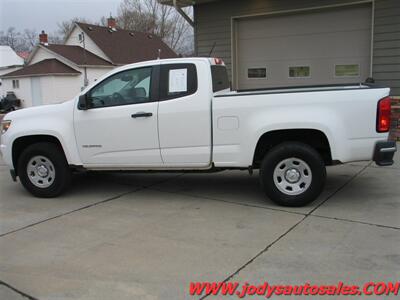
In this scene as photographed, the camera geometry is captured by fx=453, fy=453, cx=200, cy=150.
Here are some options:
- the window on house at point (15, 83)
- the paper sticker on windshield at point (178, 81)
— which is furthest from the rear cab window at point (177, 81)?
the window on house at point (15, 83)

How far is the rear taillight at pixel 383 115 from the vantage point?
17.5 ft

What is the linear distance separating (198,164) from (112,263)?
2113mm

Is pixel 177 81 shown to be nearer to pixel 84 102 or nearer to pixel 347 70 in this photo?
pixel 84 102

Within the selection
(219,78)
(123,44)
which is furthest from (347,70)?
(123,44)

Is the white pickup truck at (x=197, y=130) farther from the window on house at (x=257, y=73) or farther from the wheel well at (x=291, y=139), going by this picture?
the window on house at (x=257, y=73)

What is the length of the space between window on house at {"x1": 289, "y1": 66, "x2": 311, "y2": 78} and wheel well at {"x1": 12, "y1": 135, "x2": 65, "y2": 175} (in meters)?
6.77

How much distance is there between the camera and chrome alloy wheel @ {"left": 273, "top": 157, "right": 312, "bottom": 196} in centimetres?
562

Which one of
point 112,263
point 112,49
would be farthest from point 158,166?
point 112,49

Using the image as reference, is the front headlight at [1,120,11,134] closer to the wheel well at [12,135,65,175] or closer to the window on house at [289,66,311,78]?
the wheel well at [12,135,65,175]

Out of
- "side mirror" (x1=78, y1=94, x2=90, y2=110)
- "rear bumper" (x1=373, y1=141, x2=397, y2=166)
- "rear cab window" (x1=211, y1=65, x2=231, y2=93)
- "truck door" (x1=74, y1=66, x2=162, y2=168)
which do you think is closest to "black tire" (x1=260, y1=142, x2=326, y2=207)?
"rear bumper" (x1=373, y1=141, x2=397, y2=166)

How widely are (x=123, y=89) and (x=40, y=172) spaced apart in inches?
69.0

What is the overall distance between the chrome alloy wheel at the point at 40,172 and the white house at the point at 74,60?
25.8 m

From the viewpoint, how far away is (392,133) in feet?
32.8

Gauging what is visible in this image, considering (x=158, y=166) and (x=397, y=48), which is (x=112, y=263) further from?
(x=397, y=48)
